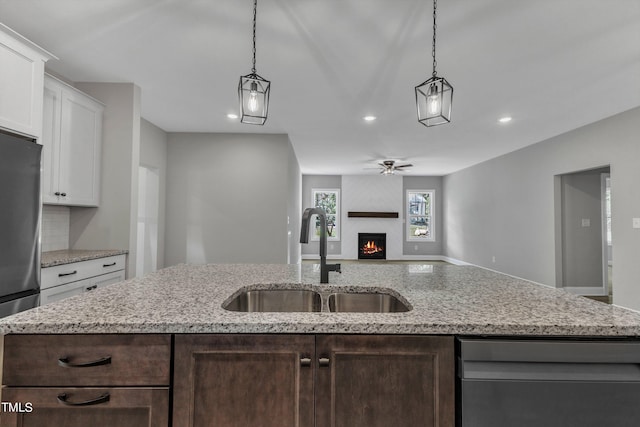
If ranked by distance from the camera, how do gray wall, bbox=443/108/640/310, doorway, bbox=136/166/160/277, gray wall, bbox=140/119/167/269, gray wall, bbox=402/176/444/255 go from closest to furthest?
gray wall, bbox=443/108/640/310, gray wall, bbox=140/119/167/269, doorway, bbox=136/166/160/277, gray wall, bbox=402/176/444/255

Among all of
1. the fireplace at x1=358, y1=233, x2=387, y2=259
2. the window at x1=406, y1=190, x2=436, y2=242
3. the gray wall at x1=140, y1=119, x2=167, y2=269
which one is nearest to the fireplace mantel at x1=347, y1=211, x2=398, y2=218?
the fireplace at x1=358, y1=233, x2=387, y2=259

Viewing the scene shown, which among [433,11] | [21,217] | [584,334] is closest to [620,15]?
[433,11]

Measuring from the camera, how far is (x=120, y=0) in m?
2.00

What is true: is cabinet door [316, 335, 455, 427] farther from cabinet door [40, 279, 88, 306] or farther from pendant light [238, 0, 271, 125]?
cabinet door [40, 279, 88, 306]

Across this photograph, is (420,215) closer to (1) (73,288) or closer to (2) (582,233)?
(2) (582,233)

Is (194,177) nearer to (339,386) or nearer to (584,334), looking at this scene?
(339,386)

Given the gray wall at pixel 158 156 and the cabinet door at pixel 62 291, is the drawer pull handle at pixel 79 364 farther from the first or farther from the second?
the gray wall at pixel 158 156

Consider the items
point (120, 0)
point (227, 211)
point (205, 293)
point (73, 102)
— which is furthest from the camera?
point (227, 211)

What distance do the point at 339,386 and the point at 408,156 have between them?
20.7ft

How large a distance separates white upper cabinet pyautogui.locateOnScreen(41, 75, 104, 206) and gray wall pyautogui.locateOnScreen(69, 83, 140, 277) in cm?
8

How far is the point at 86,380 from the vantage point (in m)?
0.94

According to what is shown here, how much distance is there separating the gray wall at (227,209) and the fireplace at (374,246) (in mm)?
5062

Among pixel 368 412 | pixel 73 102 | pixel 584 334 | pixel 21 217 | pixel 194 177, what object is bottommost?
pixel 368 412

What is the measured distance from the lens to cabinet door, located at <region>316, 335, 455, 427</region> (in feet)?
3.13
